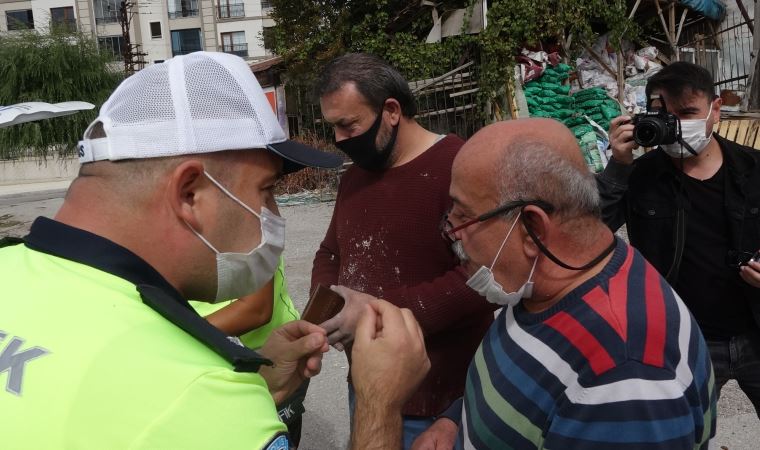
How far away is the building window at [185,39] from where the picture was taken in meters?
51.0

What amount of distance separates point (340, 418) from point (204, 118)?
3.20 m

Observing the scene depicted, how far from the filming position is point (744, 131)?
27.1 ft

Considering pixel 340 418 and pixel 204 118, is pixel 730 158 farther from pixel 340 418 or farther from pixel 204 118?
pixel 340 418

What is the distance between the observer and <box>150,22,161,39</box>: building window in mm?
50594

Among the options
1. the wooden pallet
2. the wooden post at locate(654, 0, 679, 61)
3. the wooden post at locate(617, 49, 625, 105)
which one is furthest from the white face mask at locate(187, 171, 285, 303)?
the wooden post at locate(654, 0, 679, 61)

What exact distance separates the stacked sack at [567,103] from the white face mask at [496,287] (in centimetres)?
1035

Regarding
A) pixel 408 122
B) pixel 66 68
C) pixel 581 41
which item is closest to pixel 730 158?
pixel 408 122

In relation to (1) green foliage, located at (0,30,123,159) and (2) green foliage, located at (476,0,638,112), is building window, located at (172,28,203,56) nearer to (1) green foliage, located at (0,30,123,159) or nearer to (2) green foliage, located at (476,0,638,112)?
(1) green foliage, located at (0,30,123,159)

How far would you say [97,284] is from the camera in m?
1.04

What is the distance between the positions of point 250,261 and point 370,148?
3.87 ft

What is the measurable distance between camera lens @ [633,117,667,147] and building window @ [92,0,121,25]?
178 ft

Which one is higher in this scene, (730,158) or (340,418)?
(730,158)

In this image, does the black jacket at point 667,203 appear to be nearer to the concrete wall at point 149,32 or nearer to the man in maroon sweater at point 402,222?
the man in maroon sweater at point 402,222

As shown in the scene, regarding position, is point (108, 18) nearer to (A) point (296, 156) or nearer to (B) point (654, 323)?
(A) point (296, 156)
